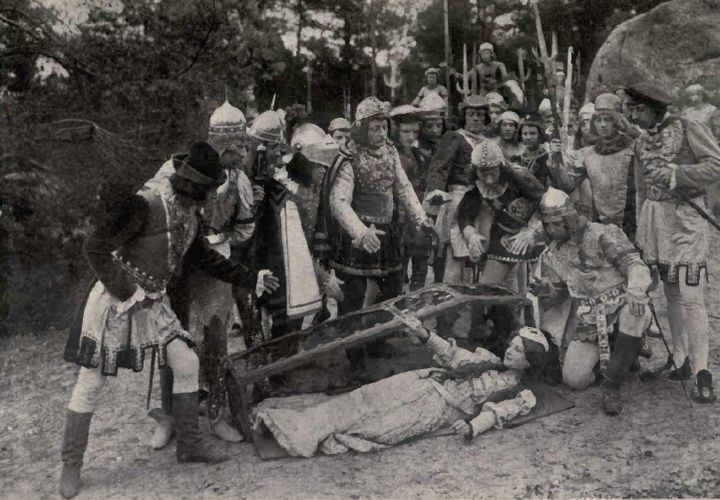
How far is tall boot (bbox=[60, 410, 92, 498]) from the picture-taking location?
335 centimetres

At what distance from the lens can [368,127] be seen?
4703 millimetres

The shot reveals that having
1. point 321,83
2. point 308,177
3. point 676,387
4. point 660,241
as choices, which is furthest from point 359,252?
point 321,83

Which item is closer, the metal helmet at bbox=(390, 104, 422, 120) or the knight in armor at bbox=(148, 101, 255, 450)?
the knight in armor at bbox=(148, 101, 255, 450)

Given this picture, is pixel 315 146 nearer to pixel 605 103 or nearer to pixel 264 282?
pixel 264 282

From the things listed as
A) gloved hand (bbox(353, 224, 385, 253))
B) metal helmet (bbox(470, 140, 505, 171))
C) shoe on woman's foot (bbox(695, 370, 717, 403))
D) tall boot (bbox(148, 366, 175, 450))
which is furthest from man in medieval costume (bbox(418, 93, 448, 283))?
tall boot (bbox(148, 366, 175, 450))

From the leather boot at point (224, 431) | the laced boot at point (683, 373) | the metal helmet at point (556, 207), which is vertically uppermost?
the metal helmet at point (556, 207)

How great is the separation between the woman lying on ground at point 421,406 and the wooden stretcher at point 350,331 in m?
0.15

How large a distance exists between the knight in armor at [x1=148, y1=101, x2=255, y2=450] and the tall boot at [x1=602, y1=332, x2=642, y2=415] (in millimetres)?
2257

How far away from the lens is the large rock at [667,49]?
→ 31.1 feet

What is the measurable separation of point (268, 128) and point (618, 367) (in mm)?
2686

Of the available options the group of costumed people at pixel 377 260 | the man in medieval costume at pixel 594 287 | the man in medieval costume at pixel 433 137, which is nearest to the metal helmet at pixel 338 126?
the man in medieval costume at pixel 433 137

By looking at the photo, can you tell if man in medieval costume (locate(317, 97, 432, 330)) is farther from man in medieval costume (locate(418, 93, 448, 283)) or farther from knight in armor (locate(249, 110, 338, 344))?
man in medieval costume (locate(418, 93, 448, 283))

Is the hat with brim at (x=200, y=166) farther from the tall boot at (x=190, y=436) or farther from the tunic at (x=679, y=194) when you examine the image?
the tunic at (x=679, y=194)

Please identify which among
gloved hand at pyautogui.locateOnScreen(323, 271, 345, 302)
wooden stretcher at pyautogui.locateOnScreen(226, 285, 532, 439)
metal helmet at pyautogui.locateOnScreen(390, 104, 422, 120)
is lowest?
wooden stretcher at pyautogui.locateOnScreen(226, 285, 532, 439)
